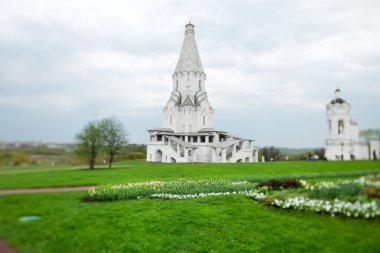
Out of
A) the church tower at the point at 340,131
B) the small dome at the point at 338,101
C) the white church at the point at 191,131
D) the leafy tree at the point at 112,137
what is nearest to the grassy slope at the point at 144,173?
the church tower at the point at 340,131

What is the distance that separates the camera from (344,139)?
612 centimetres

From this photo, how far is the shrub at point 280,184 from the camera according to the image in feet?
20.4

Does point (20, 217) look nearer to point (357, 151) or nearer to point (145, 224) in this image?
point (145, 224)

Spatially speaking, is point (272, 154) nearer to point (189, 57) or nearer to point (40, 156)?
point (40, 156)

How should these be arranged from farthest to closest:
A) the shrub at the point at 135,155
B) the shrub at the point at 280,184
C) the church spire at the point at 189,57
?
the church spire at the point at 189,57 → the shrub at the point at 135,155 → the shrub at the point at 280,184

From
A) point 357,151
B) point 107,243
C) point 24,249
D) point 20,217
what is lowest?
point 107,243

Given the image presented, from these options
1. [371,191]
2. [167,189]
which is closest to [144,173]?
[167,189]

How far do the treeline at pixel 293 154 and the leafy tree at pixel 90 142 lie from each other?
16.9 ft

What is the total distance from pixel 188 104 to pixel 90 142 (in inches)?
960

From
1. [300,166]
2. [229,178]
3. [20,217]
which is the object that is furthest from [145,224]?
[300,166]

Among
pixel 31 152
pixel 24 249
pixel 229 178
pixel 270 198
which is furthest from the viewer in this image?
pixel 229 178

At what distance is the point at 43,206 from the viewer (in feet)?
16.6

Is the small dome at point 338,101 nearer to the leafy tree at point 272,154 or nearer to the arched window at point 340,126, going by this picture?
the arched window at point 340,126

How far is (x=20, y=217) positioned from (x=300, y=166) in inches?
238
